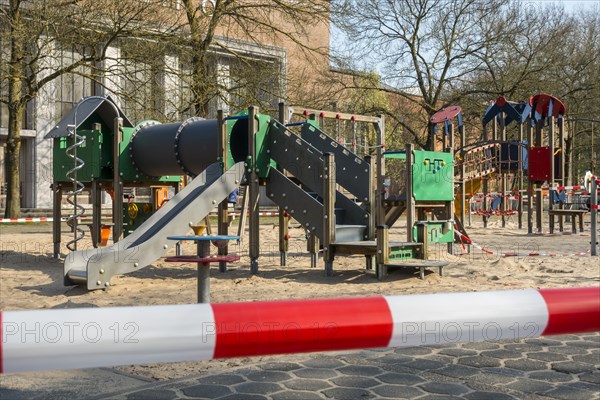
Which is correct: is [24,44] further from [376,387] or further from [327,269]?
[376,387]

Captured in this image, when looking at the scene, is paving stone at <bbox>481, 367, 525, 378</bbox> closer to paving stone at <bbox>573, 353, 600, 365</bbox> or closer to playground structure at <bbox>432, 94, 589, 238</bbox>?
paving stone at <bbox>573, 353, 600, 365</bbox>

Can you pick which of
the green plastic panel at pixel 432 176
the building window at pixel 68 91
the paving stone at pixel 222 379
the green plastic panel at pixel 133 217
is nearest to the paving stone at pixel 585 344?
the paving stone at pixel 222 379

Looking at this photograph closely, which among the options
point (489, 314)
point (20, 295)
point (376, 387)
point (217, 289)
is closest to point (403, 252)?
point (217, 289)

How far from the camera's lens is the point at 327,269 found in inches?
415

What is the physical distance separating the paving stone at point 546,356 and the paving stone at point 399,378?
3.50 ft

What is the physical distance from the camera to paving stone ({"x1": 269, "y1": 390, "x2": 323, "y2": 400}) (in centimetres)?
418

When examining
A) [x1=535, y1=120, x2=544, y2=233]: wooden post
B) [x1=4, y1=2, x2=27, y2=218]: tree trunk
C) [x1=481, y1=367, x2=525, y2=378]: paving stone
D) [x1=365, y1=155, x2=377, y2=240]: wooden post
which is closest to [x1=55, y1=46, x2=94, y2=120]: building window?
[x1=4, y1=2, x2=27, y2=218]: tree trunk

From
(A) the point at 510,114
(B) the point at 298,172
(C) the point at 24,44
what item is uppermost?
(C) the point at 24,44

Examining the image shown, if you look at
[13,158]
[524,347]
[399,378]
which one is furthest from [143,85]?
[399,378]

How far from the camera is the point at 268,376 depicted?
15.4 feet

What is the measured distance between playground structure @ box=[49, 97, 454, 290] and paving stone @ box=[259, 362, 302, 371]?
14.4 feet

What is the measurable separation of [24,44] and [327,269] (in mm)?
12985

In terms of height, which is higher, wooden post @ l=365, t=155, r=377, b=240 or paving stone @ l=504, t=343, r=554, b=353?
wooden post @ l=365, t=155, r=377, b=240

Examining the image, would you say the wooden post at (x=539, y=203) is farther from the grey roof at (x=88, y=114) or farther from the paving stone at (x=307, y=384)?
the paving stone at (x=307, y=384)
